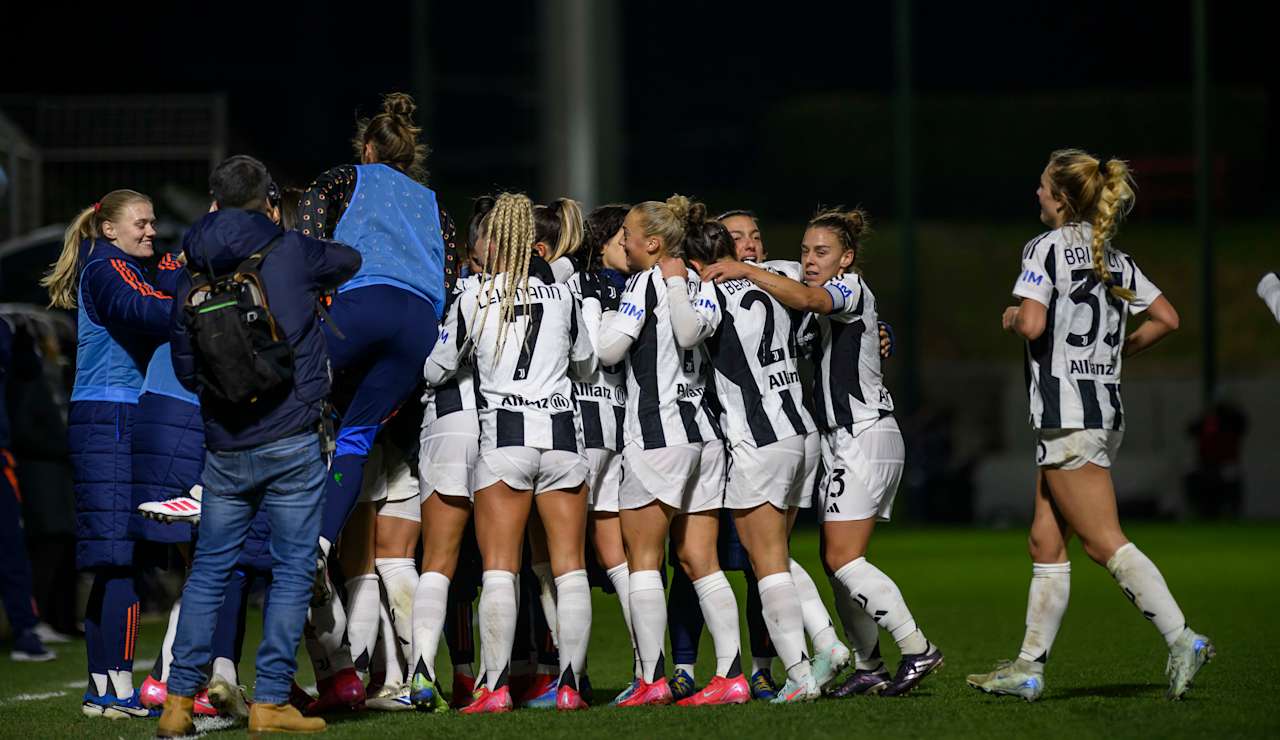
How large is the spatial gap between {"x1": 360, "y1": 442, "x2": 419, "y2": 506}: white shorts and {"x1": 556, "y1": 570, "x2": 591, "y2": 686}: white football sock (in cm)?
76

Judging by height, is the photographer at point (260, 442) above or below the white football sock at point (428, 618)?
above

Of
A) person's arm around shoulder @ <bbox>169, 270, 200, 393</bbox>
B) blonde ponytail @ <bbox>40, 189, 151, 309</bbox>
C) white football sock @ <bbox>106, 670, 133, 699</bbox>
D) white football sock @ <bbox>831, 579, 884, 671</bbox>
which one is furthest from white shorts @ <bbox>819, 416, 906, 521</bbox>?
blonde ponytail @ <bbox>40, 189, 151, 309</bbox>

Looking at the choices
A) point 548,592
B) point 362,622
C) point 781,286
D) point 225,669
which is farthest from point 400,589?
point 781,286

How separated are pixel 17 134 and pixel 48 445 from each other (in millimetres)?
2774

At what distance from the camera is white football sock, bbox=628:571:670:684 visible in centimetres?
643

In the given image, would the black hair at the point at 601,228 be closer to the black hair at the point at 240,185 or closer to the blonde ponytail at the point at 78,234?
the black hair at the point at 240,185

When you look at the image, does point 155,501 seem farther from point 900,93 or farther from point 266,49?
point 266,49

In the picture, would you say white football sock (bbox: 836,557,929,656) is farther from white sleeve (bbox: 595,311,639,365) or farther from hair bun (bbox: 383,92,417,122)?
hair bun (bbox: 383,92,417,122)

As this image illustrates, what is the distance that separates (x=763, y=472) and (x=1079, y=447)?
1.16 meters

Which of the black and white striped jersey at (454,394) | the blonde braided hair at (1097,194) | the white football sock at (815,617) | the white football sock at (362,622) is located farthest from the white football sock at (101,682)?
the blonde braided hair at (1097,194)

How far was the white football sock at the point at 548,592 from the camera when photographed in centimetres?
681

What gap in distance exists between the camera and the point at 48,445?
407 inches

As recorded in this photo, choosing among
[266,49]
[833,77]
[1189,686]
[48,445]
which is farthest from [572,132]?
[833,77]

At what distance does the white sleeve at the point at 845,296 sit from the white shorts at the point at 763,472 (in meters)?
0.54
